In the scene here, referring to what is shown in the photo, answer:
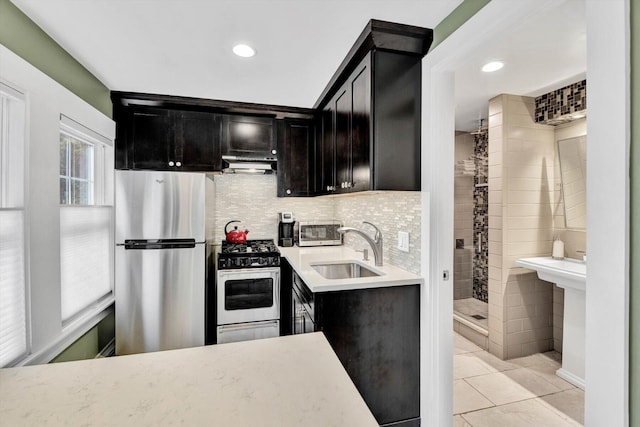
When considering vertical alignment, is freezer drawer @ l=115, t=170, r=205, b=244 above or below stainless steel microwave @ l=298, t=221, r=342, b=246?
above

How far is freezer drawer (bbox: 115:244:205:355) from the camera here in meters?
2.40

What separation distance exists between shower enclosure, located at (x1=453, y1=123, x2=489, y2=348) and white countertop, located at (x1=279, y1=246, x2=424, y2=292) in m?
1.82

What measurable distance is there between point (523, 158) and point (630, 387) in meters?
2.31

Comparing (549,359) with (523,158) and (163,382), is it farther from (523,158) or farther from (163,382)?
(163,382)

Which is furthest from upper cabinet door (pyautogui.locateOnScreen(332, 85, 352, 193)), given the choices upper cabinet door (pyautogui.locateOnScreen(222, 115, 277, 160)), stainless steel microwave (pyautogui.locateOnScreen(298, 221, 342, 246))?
stainless steel microwave (pyautogui.locateOnScreen(298, 221, 342, 246))

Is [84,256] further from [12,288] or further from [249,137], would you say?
[249,137]

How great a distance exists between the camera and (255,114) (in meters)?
2.91

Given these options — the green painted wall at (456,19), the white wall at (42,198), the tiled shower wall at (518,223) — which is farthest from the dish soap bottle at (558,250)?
the white wall at (42,198)

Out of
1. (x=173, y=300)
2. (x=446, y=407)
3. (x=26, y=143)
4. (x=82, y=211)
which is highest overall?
(x=26, y=143)

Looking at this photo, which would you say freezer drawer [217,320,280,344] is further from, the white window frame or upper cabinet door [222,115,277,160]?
upper cabinet door [222,115,277,160]

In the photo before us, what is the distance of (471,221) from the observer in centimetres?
392

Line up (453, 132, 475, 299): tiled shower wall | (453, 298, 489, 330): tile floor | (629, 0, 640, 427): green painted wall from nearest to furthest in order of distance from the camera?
(629, 0, 640, 427): green painted wall → (453, 298, 489, 330): tile floor → (453, 132, 475, 299): tiled shower wall

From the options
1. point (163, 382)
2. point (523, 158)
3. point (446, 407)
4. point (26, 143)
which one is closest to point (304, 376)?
point (163, 382)

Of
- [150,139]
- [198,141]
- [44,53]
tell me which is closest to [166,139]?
[150,139]
